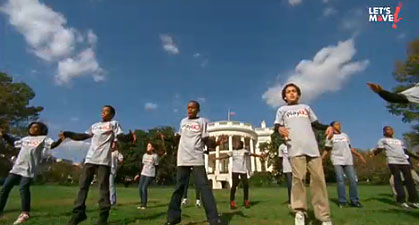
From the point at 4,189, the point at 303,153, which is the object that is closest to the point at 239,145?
the point at 303,153

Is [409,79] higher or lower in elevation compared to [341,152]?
higher

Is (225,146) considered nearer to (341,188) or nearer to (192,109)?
(341,188)

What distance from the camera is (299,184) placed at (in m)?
5.03

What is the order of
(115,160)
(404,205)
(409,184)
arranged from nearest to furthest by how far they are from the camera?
(404,205) → (409,184) → (115,160)

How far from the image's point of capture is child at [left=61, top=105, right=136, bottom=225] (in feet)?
18.1

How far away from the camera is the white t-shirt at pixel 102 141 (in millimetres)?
5844

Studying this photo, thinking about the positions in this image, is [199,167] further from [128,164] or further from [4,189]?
[128,164]

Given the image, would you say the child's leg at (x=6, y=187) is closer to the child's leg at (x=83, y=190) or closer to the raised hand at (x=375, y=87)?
the child's leg at (x=83, y=190)

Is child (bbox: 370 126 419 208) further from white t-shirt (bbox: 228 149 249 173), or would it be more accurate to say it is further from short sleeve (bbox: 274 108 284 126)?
short sleeve (bbox: 274 108 284 126)

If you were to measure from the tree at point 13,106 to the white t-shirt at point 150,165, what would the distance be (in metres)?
40.4

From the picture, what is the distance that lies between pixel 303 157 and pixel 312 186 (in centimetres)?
46

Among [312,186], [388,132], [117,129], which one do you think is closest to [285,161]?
[388,132]

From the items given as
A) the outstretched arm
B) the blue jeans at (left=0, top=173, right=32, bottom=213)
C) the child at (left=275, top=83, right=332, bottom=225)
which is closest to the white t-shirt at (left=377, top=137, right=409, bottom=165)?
the outstretched arm

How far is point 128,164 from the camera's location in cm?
5128
